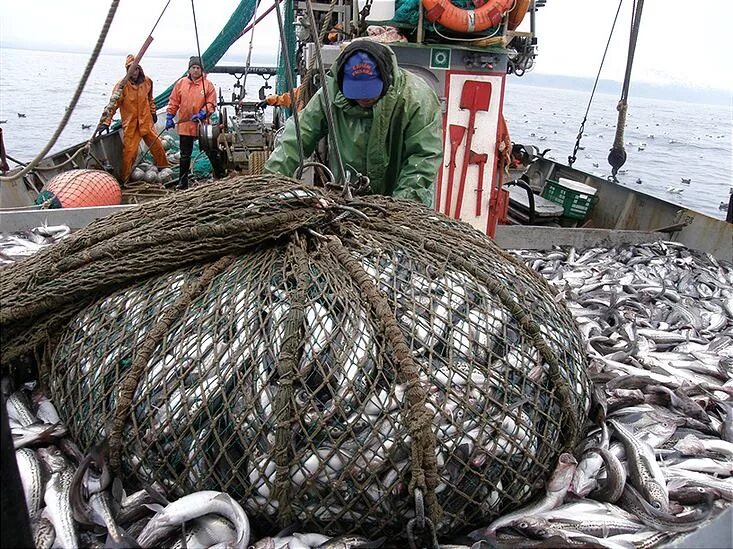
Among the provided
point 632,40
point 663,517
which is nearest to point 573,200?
point 632,40

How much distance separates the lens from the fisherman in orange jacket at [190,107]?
10.5 m

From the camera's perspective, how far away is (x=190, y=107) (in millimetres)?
10562

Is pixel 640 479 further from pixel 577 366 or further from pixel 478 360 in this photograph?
pixel 478 360

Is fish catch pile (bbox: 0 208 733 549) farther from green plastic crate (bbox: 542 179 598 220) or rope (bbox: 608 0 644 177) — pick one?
rope (bbox: 608 0 644 177)

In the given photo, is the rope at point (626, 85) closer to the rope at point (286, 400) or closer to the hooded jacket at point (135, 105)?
the hooded jacket at point (135, 105)

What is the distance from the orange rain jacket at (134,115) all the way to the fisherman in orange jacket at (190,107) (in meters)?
0.58

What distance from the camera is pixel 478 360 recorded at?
97.3 inches

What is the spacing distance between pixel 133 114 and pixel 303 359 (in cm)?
1003

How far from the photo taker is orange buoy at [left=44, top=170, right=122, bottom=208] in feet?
25.4

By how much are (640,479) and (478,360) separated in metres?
1.06

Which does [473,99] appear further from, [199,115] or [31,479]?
[31,479]

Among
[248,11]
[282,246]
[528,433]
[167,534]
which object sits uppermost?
[248,11]

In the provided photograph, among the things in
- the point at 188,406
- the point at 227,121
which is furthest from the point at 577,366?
the point at 227,121

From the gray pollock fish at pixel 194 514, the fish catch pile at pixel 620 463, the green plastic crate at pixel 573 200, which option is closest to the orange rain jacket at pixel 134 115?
the green plastic crate at pixel 573 200
